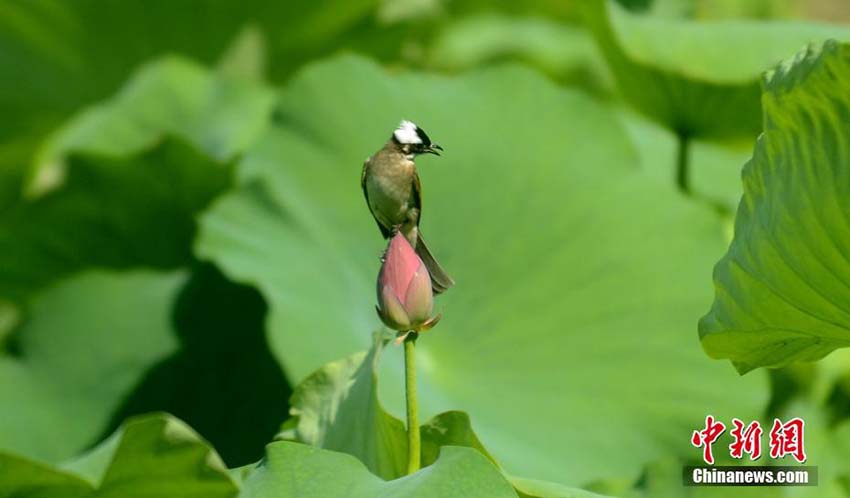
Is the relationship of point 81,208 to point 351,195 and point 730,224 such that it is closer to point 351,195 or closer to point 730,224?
point 351,195

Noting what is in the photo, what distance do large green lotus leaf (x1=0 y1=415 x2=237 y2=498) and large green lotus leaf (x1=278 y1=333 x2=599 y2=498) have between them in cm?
7

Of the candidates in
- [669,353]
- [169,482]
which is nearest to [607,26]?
[669,353]

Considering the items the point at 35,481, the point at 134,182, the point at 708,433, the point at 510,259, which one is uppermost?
the point at 134,182

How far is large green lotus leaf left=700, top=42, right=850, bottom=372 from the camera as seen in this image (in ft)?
2.56

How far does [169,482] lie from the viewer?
3.14ft

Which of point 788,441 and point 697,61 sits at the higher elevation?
point 697,61

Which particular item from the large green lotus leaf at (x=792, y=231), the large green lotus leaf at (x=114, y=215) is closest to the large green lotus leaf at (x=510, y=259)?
the large green lotus leaf at (x=114, y=215)

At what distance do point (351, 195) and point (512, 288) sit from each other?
0.71 ft

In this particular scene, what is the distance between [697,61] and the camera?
4.89 ft

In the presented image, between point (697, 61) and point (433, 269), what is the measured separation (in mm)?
729

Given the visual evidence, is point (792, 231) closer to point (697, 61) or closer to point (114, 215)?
point (697, 61)

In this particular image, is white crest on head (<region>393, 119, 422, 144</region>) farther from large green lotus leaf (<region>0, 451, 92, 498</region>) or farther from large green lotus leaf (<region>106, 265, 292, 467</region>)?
large green lotus leaf (<region>106, 265, 292, 467</region>)
